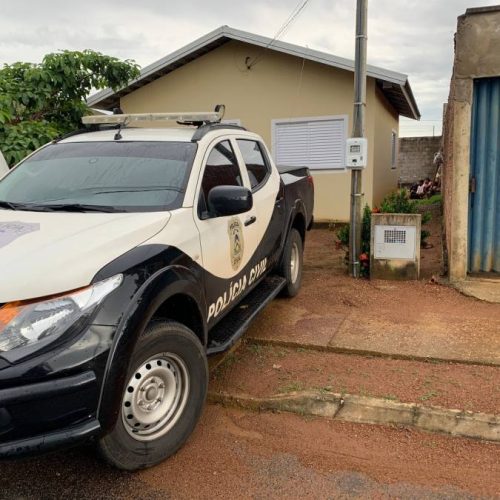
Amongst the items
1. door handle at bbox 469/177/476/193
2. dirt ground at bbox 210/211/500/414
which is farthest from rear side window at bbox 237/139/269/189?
door handle at bbox 469/177/476/193

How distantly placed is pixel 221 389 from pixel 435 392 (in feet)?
5.08

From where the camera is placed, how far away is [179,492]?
9.25 feet

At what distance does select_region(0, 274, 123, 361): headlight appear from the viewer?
227 centimetres

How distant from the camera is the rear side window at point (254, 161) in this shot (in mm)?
4777

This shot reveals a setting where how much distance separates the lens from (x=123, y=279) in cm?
258

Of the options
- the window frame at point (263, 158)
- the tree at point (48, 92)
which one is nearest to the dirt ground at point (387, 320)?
the window frame at point (263, 158)

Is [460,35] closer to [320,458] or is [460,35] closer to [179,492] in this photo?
[320,458]

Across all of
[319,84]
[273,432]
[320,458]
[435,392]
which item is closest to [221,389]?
[273,432]

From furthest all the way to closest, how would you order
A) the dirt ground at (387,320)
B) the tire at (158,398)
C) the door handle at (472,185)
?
the door handle at (472,185)
the dirt ground at (387,320)
the tire at (158,398)

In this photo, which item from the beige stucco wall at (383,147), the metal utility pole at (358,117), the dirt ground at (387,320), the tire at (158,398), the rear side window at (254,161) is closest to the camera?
the tire at (158,398)

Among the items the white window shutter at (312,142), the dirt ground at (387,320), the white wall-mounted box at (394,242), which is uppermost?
the white window shutter at (312,142)

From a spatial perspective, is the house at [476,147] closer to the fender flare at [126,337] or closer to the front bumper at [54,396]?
the fender flare at [126,337]

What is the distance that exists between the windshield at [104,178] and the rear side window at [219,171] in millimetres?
171

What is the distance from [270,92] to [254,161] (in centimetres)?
739
